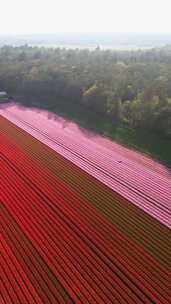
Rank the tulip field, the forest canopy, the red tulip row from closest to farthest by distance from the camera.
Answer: the tulip field → the red tulip row → the forest canopy

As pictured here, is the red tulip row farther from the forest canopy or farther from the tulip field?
the forest canopy

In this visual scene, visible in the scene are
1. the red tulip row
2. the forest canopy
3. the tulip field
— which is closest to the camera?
the tulip field

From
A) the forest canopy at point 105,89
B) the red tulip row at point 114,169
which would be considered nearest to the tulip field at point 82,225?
the red tulip row at point 114,169

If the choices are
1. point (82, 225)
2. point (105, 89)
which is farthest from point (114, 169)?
point (105, 89)

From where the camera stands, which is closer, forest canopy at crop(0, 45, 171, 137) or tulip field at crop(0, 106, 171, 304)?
tulip field at crop(0, 106, 171, 304)

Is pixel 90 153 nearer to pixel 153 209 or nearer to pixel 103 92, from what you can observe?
pixel 153 209

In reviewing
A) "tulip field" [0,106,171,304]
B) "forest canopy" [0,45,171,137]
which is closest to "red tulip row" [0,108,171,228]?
"tulip field" [0,106,171,304]

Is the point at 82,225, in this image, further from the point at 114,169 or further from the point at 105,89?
the point at 105,89

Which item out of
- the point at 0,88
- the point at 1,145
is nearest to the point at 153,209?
the point at 1,145
